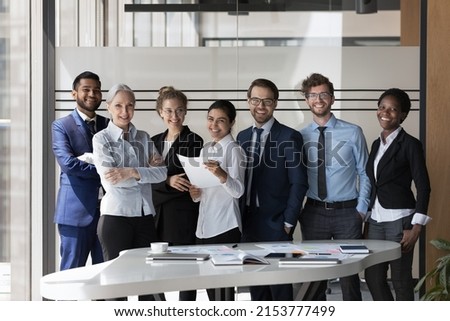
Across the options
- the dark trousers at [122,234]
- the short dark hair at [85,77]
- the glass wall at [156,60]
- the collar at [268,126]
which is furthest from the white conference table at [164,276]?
the glass wall at [156,60]

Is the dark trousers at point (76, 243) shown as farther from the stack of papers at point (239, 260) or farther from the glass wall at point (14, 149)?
the stack of papers at point (239, 260)

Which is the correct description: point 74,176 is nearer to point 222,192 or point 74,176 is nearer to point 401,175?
point 222,192

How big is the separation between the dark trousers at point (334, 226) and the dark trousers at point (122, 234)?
1096mm

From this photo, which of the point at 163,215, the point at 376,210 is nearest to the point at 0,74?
the point at 163,215

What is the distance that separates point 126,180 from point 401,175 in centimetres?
189

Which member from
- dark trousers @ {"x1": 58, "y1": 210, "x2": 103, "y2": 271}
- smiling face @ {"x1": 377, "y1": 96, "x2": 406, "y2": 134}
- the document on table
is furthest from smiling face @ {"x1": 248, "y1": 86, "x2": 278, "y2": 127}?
dark trousers @ {"x1": 58, "y1": 210, "x2": 103, "y2": 271}

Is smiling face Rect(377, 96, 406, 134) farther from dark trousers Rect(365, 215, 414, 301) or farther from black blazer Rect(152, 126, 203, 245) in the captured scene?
black blazer Rect(152, 126, 203, 245)

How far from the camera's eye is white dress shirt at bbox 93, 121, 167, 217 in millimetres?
5793

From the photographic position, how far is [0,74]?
6.90m

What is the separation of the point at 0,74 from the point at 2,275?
153 cm

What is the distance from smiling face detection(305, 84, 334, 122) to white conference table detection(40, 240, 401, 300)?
1.88 m

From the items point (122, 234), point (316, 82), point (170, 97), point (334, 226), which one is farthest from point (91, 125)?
point (334, 226)

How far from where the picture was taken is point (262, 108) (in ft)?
21.0

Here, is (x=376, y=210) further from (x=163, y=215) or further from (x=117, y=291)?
(x=117, y=291)
